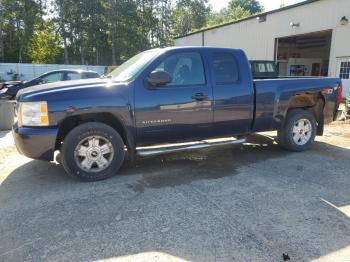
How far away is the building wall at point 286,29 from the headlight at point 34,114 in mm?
16094

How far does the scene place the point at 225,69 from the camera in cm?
534

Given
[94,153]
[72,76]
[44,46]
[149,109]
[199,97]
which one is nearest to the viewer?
[94,153]

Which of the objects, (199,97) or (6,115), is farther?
(6,115)

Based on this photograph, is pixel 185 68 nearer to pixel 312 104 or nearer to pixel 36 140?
pixel 36 140

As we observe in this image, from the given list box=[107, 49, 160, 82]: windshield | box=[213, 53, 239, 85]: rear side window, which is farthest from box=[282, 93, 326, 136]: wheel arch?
box=[107, 49, 160, 82]: windshield

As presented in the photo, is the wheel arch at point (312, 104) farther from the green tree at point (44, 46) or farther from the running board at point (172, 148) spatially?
the green tree at point (44, 46)

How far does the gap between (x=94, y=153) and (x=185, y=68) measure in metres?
1.93

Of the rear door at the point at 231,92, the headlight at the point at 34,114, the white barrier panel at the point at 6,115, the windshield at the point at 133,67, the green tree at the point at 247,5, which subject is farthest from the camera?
the green tree at the point at 247,5

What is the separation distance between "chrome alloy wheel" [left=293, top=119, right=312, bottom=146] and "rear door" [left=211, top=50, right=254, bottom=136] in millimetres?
1265

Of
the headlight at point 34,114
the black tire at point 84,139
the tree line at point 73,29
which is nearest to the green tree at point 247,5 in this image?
the tree line at point 73,29

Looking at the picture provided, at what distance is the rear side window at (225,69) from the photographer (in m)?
5.24

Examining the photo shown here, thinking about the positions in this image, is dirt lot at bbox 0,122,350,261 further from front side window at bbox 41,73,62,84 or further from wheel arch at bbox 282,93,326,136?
front side window at bbox 41,73,62,84

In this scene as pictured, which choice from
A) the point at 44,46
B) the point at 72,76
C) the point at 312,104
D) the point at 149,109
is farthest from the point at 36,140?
the point at 44,46

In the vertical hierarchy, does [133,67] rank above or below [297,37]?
below
